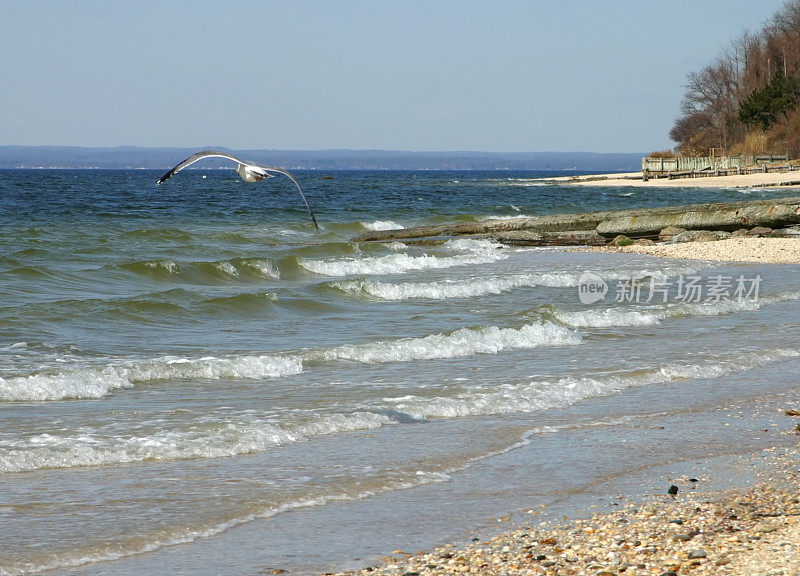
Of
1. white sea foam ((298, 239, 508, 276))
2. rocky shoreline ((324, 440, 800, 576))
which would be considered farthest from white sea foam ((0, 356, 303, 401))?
white sea foam ((298, 239, 508, 276))

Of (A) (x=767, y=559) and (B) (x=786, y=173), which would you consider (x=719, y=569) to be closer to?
(A) (x=767, y=559)

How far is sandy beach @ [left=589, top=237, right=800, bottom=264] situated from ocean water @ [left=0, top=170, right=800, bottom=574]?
1.96m

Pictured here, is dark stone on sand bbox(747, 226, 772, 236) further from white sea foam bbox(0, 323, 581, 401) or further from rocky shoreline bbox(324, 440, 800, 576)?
rocky shoreline bbox(324, 440, 800, 576)

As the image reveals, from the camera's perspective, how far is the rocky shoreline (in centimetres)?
419

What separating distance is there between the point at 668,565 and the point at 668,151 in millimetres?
111786

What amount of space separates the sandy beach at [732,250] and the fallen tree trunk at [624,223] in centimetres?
175

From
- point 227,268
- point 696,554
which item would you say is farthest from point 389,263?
point 696,554

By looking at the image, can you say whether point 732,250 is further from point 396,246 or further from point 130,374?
point 130,374

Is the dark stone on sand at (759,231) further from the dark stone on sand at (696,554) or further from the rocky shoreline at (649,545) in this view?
the dark stone on sand at (696,554)

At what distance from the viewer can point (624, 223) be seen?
25891 millimetres

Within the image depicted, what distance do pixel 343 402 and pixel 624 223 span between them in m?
19.2

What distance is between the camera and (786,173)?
66.6m

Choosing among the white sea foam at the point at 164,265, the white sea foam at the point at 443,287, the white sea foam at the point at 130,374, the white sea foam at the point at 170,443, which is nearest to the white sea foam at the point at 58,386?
the white sea foam at the point at 130,374

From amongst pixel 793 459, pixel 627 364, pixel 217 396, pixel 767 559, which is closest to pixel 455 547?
pixel 767 559
